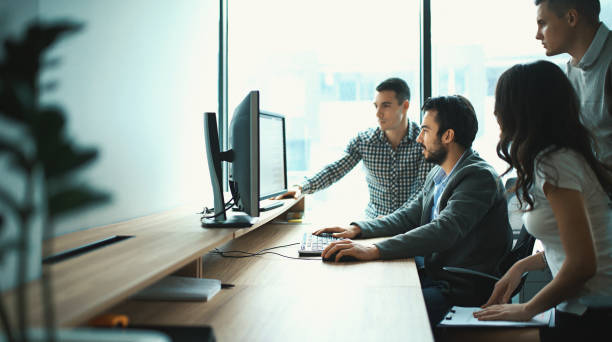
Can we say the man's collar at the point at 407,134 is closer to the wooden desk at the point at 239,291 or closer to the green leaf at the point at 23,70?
the wooden desk at the point at 239,291

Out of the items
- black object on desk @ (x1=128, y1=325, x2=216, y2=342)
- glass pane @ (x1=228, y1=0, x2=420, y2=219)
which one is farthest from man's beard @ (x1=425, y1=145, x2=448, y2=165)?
black object on desk @ (x1=128, y1=325, x2=216, y2=342)

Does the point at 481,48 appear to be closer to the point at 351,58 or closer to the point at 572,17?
the point at 351,58

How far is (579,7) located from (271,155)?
127 centimetres

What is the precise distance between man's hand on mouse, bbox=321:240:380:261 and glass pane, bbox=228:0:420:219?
57.7 inches

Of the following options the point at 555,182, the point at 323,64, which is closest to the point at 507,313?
the point at 555,182

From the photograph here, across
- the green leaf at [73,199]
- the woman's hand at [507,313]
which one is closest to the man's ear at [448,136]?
the woman's hand at [507,313]

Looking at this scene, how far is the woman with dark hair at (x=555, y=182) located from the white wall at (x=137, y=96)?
109 centimetres

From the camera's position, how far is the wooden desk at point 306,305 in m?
1.00

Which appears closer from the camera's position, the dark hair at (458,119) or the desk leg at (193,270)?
the desk leg at (193,270)

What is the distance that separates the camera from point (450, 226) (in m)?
1.60

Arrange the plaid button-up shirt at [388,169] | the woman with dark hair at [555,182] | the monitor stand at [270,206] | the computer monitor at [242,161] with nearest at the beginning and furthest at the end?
the woman with dark hair at [555,182] → the computer monitor at [242,161] → the monitor stand at [270,206] → the plaid button-up shirt at [388,169]

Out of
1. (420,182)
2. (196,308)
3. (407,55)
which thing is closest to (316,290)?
(196,308)

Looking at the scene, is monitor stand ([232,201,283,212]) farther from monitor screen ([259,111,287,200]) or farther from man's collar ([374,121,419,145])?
man's collar ([374,121,419,145])

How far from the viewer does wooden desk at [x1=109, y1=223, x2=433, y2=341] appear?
3.28 ft
